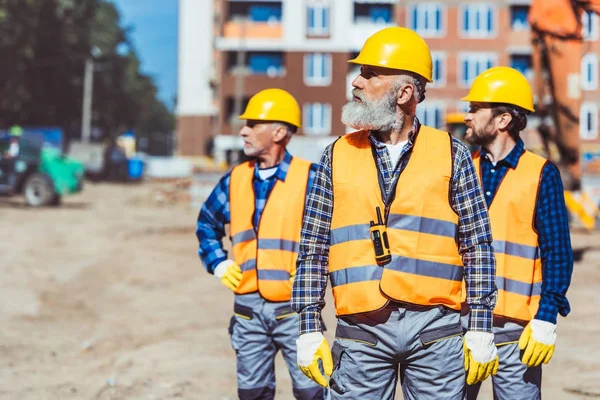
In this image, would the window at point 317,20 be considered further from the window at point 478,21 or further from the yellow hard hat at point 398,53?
the yellow hard hat at point 398,53

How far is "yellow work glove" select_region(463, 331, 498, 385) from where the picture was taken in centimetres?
341

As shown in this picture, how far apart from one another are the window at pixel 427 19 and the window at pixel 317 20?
171 inches

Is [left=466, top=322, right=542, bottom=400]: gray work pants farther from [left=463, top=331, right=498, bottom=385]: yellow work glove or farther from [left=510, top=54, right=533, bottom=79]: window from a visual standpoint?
[left=510, top=54, right=533, bottom=79]: window

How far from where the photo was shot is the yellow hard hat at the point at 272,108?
5457 mm

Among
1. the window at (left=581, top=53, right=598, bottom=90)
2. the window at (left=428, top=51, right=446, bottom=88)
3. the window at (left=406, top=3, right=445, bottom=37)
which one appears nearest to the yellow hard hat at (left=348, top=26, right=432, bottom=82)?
the window at (left=428, top=51, right=446, bottom=88)

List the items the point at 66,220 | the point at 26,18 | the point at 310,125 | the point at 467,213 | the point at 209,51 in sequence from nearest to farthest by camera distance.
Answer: the point at 467,213 → the point at 66,220 → the point at 26,18 → the point at 310,125 → the point at 209,51

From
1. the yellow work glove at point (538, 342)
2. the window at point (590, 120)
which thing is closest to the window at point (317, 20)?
the window at point (590, 120)

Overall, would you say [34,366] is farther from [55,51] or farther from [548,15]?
[55,51]

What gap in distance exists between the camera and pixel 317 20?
47875 millimetres

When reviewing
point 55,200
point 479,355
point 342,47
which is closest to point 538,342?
point 479,355

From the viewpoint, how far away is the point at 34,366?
8602 mm

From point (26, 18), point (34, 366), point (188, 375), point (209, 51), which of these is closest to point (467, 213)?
point (188, 375)

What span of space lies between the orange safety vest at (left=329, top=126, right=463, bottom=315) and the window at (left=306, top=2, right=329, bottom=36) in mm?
45010

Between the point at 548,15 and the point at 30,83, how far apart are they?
39.2m
